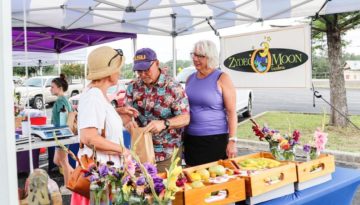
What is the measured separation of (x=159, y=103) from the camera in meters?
2.28

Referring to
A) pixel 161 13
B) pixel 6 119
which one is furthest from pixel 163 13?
pixel 6 119

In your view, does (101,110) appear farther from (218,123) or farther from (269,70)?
(269,70)

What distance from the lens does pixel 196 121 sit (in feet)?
8.20

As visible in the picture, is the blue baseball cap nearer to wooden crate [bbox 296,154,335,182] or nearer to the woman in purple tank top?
the woman in purple tank top

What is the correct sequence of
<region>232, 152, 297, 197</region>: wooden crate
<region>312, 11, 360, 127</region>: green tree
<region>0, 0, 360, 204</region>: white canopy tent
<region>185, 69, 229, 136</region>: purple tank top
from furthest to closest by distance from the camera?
<region>312, 11, 360, 127</region>: green tree
<region>0, 0, 360, 204</region>: white canopy tent
<region>185, 69, 229, 136</region>: purple tank top
<region>232, 152, 297, 197</region>: wooden crate

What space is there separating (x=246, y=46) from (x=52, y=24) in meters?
2.42

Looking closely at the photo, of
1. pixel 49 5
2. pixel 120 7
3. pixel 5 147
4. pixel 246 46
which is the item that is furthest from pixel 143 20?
pixel 5 147

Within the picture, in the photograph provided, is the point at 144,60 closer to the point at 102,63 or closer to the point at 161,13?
the point at 102,63

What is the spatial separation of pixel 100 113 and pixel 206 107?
3.04 ft

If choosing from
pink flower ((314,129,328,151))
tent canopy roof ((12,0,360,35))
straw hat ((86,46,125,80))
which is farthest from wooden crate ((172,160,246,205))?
tent canopy roof ((12,0,360,35))

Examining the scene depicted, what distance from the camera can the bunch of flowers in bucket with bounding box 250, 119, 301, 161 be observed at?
2115 mm

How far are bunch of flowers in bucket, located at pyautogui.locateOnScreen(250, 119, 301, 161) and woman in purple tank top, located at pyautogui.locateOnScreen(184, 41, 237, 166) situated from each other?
31 cm

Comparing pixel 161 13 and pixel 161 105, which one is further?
pixel 161 13

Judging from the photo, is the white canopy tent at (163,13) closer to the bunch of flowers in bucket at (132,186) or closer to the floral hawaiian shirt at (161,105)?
the floral hawaiian shirt at (161,105)
